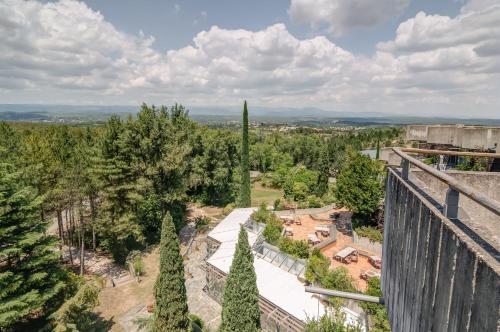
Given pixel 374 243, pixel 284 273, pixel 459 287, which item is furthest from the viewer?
pixel 374 243

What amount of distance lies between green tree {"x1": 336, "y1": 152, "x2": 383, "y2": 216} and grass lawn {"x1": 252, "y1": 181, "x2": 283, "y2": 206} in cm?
1500

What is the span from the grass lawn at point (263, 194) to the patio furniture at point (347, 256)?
57.6 ft

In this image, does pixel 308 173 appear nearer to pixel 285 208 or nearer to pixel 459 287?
pixel 285 208

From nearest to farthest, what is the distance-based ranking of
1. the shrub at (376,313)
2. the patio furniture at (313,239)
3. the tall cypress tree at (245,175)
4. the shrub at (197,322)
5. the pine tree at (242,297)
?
the shrub at (376,313) < the pine tree at (242,297) < the shrub at (197,322) < the patio furniture at (313,239) < the tall cypress tree at (245,175)

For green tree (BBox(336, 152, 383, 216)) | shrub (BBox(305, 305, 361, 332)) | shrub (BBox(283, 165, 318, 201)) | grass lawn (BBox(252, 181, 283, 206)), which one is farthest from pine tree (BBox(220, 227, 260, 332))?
grass lawn (BBox(252, 181, 283, 206))

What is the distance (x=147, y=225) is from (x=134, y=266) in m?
3.79

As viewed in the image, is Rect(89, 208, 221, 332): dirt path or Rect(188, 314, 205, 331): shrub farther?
Rect(89, 208, 221, 332): dirt path

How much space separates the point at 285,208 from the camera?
97.6ft

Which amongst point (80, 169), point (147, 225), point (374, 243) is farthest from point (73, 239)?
point (374, 243)

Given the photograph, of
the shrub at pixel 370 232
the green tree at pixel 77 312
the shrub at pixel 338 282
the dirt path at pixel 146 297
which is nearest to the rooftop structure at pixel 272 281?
the dirt path at pixel 146 297

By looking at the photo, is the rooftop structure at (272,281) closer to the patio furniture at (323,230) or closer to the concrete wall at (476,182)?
the patio furniture at (323,230)

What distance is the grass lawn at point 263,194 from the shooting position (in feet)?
124

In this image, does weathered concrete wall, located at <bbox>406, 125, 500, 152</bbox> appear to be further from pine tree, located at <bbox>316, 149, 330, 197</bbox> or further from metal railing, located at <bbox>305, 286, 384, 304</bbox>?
pine tree, located at <bbox>316, 149, 330, 197</bbox>

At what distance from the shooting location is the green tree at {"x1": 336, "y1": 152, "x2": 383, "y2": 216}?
20.3 meters
